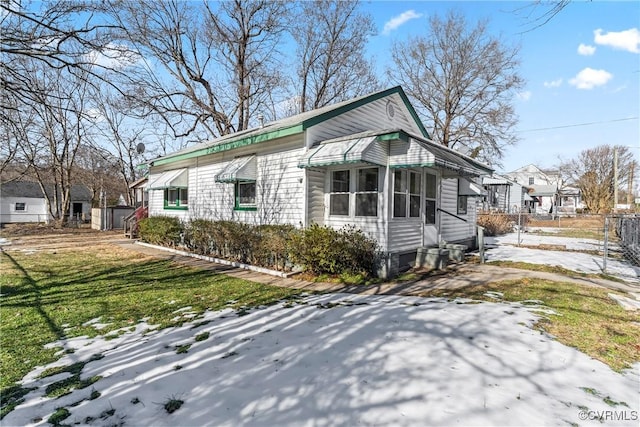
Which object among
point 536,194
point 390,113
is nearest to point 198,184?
point 390,113

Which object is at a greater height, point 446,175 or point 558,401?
point 446,175

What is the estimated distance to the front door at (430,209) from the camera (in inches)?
393

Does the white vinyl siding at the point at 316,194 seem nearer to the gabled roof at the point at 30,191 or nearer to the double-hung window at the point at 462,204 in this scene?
the double-hung window at the point at 462,204

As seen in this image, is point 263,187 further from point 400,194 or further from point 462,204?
point 462,204

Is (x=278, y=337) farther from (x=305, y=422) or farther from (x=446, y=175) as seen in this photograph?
(x=446, y=175)

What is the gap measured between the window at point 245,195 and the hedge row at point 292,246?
0.76 meters

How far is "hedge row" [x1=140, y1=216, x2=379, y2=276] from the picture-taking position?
7.87m

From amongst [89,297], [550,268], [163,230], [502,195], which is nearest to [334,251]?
[89,297]

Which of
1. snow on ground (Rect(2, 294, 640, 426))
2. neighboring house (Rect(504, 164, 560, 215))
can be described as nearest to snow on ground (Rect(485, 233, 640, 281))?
snow on ground (Rect(2, 294, 640, 426))

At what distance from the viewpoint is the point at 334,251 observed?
305 inches

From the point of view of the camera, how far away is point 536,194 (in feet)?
167

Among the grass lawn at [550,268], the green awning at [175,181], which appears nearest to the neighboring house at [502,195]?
the grass lawn at [550,268]

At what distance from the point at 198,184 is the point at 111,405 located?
11.3 m

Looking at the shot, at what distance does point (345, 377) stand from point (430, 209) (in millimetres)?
7932
